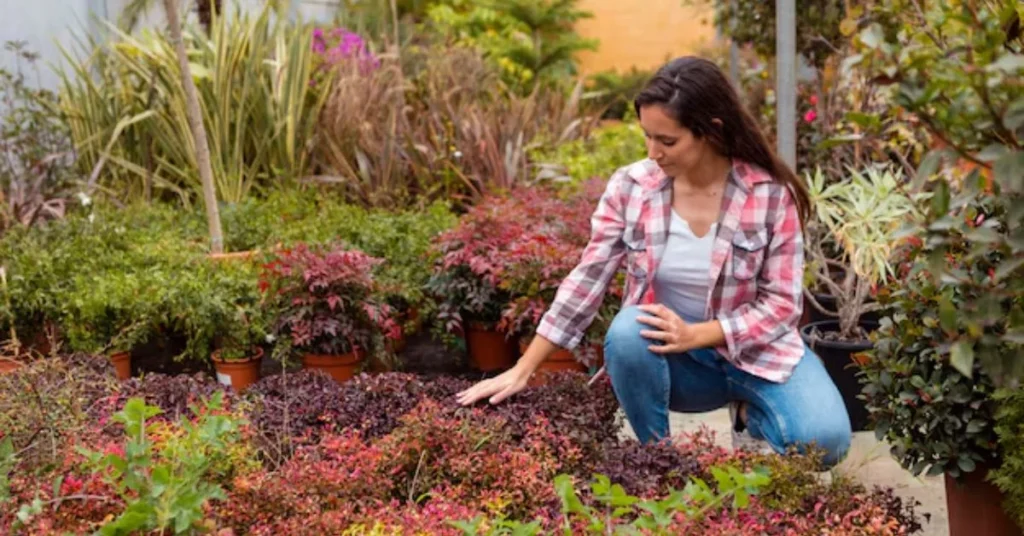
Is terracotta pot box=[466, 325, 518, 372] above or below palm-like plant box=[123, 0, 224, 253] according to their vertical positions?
below

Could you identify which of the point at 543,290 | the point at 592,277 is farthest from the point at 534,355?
the point at 543,290

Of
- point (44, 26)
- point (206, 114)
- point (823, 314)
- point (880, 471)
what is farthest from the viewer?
point (44, 26)

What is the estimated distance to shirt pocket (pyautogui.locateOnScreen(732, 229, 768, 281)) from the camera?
9.75 feet

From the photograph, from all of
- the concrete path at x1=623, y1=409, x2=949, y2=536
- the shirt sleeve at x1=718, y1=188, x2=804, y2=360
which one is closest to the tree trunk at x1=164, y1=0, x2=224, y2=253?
the concrete path at x1=623, y1=409, x2=949, y2=536

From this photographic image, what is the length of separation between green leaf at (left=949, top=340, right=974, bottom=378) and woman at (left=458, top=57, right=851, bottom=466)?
139cm

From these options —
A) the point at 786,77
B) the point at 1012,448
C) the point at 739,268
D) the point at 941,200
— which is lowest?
the point at 1012,448

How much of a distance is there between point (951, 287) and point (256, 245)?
349cm

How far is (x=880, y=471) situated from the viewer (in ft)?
12.3

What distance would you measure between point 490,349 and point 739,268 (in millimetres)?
1971

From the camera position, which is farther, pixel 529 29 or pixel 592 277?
pixel 529 29

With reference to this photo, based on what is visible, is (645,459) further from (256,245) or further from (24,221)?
(24,221)

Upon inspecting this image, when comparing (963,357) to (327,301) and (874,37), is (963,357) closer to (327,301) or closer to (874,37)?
(874,37)

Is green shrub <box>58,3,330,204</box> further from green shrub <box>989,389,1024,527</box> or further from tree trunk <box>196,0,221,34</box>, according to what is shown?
green shrub <box>989,389,1024,527</box>

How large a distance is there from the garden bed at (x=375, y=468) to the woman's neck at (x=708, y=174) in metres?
0.62
